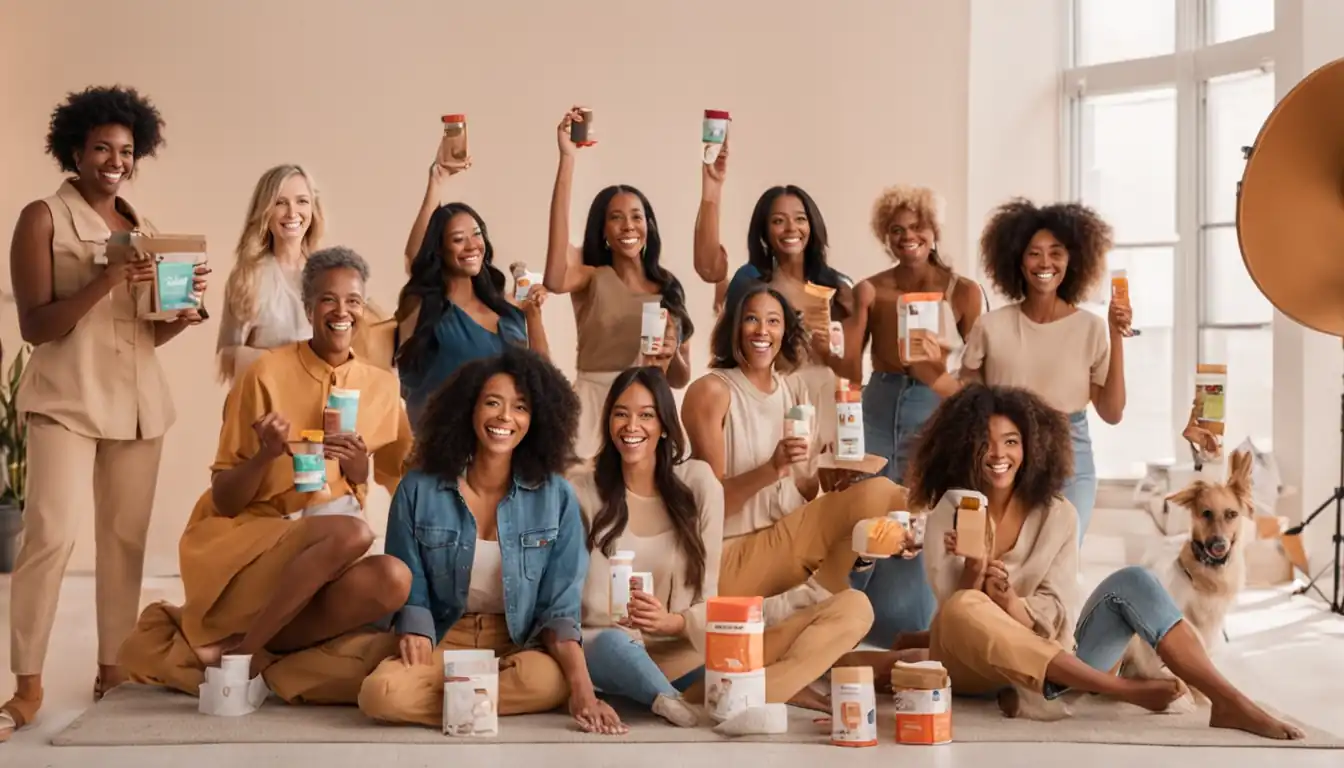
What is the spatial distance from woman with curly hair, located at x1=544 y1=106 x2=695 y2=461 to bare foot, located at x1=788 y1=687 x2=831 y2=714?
4.15 feet

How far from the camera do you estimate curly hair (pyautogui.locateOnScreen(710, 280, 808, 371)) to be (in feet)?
15.2

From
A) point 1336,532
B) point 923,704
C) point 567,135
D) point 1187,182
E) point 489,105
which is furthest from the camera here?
point 489,105

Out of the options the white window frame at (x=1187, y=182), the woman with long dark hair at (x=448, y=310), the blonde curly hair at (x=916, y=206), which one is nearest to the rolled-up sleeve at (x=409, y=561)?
the woman with long dark hair at (x=448, y=310)

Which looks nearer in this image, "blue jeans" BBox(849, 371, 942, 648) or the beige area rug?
the beige area rug

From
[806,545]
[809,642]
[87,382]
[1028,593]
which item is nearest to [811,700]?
[809,642]

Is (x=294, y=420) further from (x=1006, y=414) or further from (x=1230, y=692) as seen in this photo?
(x=1230, y=692)

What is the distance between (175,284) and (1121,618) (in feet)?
9.06

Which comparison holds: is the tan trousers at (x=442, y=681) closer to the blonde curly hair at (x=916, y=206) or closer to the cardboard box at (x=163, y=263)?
the cardboard box at (x=163, y=263)

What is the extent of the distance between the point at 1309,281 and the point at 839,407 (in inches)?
58.2

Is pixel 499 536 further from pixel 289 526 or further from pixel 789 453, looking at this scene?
pixel 789 453

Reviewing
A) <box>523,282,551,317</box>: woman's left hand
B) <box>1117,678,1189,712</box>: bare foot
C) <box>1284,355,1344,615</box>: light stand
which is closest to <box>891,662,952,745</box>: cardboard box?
<box>1117,678,1189,712</box>: bare foot

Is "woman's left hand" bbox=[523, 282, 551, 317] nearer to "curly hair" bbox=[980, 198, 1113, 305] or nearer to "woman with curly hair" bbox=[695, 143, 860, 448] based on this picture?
"woman with curly hair" bbox=[695, 143, 860, 448]

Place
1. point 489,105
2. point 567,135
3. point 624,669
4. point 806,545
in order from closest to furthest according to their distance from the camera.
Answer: point 624,669
point 806,545
point 567,135
point 489,105

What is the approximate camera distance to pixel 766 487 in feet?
15.0
